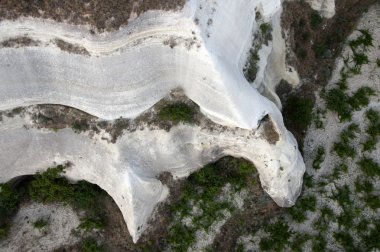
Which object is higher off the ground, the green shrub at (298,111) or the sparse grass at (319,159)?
the green shrub at (298,111)

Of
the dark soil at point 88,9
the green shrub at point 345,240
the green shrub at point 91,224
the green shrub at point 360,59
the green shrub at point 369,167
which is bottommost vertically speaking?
→ the green shrub at point 91,224

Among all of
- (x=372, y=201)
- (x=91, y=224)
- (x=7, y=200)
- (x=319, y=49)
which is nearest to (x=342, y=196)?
(x=372, y=201)

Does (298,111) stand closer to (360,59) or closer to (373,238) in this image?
(360,59)

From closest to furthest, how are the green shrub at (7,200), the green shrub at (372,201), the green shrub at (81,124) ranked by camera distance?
the green shrub at (81,124), the green shrub at (7,200), the green shrub at (372,201)

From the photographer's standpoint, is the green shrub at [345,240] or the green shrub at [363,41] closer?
the green shrub at [345,240]

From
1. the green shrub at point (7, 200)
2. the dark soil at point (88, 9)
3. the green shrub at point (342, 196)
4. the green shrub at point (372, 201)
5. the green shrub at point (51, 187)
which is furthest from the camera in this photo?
the green shrub at point (342, 196)

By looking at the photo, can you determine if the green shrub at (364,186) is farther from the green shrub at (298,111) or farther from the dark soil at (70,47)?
the dark soil at (70,47)

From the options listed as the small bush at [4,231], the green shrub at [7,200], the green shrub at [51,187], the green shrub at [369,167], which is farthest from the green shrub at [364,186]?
the small bush at [4,231]

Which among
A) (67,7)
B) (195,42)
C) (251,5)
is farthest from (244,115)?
(67,7)
